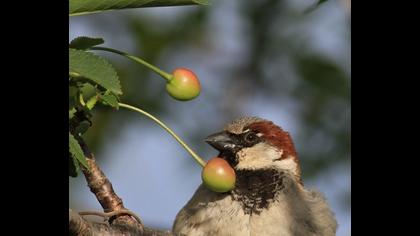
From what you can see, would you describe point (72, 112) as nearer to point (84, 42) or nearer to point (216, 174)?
point (84, 42)

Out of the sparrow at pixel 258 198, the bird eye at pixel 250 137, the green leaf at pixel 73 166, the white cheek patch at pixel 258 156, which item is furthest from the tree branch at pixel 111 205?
the bird eye at pixel 250 137

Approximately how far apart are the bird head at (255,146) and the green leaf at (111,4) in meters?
1.72

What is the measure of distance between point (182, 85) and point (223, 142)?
1.47 m

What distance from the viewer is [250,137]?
3.37 meters

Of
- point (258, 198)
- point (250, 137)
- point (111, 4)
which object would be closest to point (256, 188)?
point (258, 198)

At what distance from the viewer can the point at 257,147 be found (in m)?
3.35

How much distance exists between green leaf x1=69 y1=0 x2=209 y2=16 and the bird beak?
173 centimetres

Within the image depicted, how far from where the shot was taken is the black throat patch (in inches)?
115

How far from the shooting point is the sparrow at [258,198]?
112 inches

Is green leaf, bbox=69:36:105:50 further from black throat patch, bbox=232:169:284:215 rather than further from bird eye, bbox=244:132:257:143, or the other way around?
bird eye, bbox=244:132:257:143

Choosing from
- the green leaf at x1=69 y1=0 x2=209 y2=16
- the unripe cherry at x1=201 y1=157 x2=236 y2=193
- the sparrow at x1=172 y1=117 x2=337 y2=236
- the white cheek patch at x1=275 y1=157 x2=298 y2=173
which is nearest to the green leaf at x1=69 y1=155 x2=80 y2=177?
the green leaf at x1=69 y1=0 x2=209 y2=16
